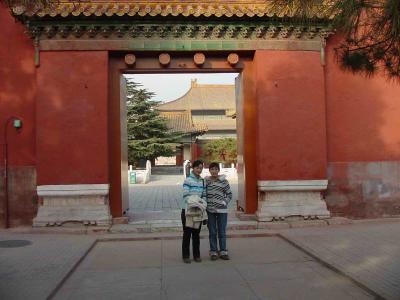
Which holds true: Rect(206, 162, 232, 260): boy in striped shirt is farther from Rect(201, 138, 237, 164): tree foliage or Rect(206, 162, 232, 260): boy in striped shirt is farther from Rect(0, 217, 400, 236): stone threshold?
Rect(201, 138, 237, 164): tree foliage

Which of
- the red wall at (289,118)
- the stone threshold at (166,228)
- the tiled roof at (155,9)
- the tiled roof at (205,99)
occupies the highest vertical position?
the tiled roof at (205,99)

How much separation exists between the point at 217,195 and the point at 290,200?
3095 millimetres

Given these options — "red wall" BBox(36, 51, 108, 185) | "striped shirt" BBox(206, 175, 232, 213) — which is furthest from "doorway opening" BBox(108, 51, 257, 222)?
"striped shirt" BBox(206, 175, 232, 213)

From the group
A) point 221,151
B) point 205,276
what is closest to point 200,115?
point 221,151

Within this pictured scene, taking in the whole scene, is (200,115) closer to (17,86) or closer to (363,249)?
(17,86)

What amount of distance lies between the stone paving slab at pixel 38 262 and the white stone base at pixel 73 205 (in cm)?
44

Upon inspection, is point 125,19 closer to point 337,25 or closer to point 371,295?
point 337,25

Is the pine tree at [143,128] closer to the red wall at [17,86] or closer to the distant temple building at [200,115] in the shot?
the distant temple building at [200,115]

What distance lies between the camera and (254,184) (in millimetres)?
10734

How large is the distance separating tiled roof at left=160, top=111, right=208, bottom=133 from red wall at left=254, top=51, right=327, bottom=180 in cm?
3195

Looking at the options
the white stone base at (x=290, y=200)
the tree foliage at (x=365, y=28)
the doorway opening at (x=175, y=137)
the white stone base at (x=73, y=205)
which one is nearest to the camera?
the tree foliage at (x=365, y=28)

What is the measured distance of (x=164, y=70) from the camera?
35.5 feet

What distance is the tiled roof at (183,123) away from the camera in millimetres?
43069

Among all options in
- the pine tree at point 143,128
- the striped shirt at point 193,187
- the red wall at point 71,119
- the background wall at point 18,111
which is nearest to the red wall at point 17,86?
the background wall at point 18,111
